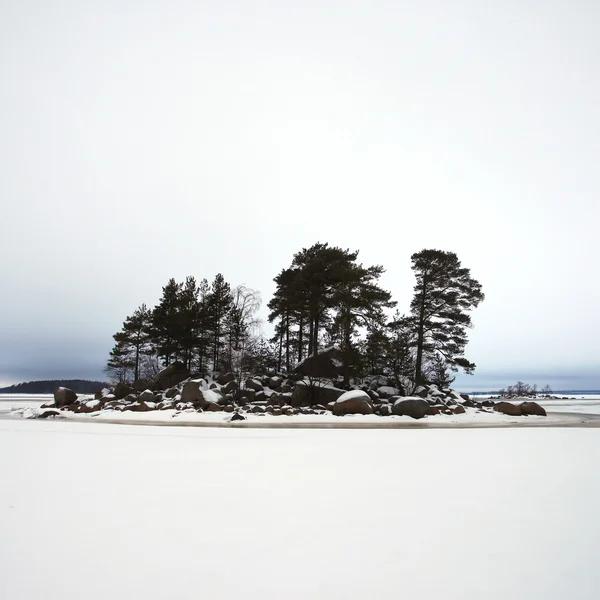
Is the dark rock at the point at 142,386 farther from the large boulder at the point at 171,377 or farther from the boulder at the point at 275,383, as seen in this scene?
the boulder at the point at 275,383

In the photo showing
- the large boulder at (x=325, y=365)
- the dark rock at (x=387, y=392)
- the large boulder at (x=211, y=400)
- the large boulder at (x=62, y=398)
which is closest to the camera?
the large boulder at (x=211, y=400)

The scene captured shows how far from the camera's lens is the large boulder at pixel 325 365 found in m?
30.2

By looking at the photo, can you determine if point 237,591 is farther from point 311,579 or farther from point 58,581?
Answer: point 58,581

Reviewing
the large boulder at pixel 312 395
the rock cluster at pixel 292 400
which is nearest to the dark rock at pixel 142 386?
the rock cluster at pixel 292 400

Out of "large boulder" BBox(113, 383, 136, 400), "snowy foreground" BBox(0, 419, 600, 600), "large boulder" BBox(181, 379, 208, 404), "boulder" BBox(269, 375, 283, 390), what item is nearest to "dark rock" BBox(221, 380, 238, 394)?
"large boulder" BBox(181, 379, 208, 404)

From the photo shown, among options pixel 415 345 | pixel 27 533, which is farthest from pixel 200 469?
pixel 415 345

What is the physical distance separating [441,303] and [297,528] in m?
30.7

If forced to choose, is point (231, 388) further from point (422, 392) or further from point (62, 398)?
point (62, 398)

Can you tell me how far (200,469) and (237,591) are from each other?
14.2 ft

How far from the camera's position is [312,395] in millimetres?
27344

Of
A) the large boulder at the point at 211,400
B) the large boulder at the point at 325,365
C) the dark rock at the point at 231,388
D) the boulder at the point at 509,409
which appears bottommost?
the boulder at the point at 509,409

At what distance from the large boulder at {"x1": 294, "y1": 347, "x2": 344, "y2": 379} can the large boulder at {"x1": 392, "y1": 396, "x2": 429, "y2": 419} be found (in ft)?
28.3

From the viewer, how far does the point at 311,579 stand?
9.79 ft

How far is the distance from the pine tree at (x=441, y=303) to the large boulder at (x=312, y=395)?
8253mm
